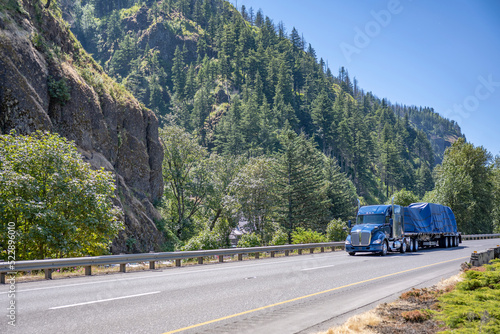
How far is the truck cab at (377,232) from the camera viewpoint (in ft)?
73.5

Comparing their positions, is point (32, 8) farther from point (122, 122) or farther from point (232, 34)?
point (232, 34)

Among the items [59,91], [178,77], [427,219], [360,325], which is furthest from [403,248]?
[178,77]

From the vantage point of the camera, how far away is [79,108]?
2725 cm

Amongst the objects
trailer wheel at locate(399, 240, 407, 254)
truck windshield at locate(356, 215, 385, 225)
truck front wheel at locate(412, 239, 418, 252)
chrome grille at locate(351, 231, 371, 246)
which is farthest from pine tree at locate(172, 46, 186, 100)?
chrome grille at locate(351, 231, 371, 246)

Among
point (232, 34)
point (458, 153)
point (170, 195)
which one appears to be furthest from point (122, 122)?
point (232, 34)

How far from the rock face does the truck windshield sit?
1594 cm

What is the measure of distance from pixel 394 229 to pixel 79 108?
75.1ft

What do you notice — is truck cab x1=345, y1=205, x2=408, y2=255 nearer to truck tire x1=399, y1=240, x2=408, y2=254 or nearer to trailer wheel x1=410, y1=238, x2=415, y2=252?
truck tire x1=399, y1=240, x2=408, y2=254

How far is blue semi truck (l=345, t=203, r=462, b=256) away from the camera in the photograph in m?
22.5

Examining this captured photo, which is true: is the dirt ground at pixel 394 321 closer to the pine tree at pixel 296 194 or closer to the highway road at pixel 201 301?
the highway road at pixel 201 301

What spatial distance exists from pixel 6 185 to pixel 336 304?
40.4 feet

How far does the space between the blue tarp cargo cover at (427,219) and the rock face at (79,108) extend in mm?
19728

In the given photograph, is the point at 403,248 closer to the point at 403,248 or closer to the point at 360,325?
the point at 403,248

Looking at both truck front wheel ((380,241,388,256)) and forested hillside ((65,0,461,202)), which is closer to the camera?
truck front wheel ((380,241,388,256))
